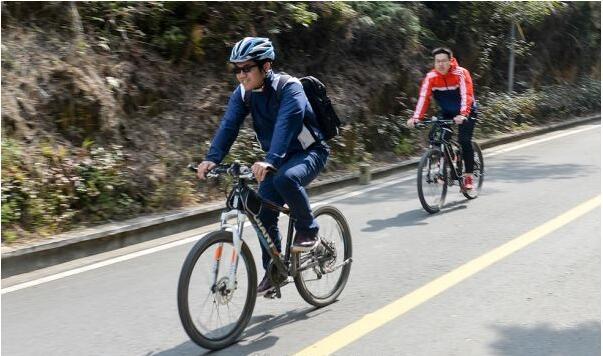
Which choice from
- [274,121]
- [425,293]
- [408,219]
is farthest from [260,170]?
[408,219]

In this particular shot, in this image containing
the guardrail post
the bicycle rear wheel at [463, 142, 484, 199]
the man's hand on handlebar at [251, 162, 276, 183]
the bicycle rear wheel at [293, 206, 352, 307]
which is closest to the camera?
the man's hand on handlebar at [251, 162, 276, 183]

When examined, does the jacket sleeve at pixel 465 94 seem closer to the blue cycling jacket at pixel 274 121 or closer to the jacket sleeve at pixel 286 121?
the blue cycling jacket at pixel 274 121

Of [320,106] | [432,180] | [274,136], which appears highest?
[320,106]

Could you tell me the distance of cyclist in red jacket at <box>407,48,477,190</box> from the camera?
9523 millimetres

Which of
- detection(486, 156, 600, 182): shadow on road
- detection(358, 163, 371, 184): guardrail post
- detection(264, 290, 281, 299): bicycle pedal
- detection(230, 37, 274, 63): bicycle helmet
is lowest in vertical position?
detection(486, 156, 600, 182): shadow on road

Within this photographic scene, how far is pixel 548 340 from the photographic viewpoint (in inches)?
203

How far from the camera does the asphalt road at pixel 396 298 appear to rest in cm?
518

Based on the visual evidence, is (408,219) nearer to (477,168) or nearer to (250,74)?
(477,168)

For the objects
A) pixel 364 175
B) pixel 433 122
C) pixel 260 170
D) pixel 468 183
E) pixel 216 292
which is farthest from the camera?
pixel 364 175

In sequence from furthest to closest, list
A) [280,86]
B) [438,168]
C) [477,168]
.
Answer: [477,168] < [438,168] < [280,86]

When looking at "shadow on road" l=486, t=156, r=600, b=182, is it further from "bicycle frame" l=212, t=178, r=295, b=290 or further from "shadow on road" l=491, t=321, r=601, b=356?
"bicycle frame" l=212, t=178, r=295, b=290

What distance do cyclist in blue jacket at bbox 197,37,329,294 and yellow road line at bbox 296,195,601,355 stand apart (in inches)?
24.9

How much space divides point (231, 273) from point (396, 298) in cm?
154

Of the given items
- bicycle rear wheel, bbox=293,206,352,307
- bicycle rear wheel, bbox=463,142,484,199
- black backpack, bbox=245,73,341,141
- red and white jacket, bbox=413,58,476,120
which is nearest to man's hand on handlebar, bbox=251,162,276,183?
black backpack, bbox=245,73,341,141
